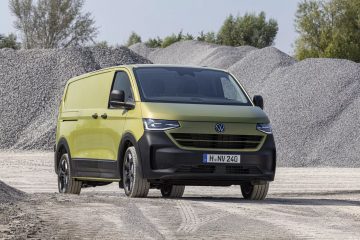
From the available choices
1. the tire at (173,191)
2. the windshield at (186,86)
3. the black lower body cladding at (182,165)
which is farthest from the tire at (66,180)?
the black lower body cladding at (182,165)

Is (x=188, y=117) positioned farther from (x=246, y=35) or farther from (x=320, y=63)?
(x=246, y=35)

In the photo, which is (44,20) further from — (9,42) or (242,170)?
(242,170)

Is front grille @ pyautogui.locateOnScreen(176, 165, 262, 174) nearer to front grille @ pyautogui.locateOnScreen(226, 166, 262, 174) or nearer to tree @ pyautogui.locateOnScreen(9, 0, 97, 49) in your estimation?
front grille @ pyautogui.locateOnScreen(226, 166, 262, 174)

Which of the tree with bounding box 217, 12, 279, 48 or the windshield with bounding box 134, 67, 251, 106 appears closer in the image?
the windshield with bounding box 134, 67, 251, 106

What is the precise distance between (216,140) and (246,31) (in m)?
84.5

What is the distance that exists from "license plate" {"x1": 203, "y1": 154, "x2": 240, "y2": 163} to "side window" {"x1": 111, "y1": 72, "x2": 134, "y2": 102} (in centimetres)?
150

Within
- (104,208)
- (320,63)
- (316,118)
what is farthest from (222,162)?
(320,63)

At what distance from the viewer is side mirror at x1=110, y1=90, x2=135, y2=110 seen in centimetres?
1431

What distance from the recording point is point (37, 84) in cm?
4659

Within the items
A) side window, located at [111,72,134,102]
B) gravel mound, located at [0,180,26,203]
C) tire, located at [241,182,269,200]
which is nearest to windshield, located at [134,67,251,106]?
side window, located at [111,72,134,102]

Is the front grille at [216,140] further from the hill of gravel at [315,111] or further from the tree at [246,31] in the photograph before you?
the tree at [246,31]

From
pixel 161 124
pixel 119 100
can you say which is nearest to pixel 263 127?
pixel 161 124

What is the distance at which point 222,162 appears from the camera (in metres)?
13.8

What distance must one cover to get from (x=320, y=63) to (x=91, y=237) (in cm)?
3427
